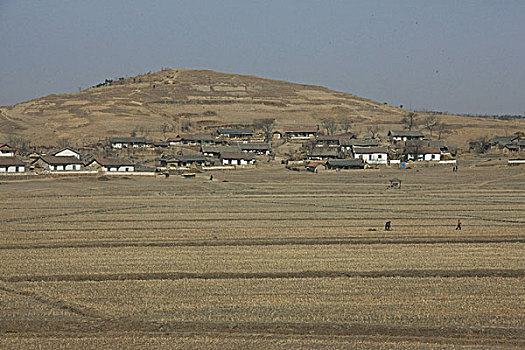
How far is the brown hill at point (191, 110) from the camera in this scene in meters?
108

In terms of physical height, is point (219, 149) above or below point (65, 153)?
above

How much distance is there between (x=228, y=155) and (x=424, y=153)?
2657 cm

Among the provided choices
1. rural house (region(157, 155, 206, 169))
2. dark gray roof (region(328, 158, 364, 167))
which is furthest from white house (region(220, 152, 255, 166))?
dark gray roof (region(328, 158, 364, 167))

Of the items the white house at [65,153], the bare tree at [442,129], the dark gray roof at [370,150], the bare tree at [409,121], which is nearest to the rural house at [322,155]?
the dark gray roof at [370,150]

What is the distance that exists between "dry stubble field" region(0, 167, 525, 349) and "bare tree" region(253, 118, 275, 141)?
62645 mm

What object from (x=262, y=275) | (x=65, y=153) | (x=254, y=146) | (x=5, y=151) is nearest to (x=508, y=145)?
(x=254, y=146)

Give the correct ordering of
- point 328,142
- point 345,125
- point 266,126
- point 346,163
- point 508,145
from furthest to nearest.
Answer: point 345,125 → point 266,126 → point 328,142 → point 508,145 → point 346,163

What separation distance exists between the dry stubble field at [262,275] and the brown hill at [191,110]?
68.1 meters

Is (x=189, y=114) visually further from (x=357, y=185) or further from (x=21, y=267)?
(x=21, y=267)

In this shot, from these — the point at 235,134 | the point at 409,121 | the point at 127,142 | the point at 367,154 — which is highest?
the point at 409,121

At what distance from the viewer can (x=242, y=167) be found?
70.5 m

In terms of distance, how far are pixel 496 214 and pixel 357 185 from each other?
751 inches

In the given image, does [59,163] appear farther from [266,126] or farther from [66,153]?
[266,126]

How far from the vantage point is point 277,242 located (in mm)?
23828
